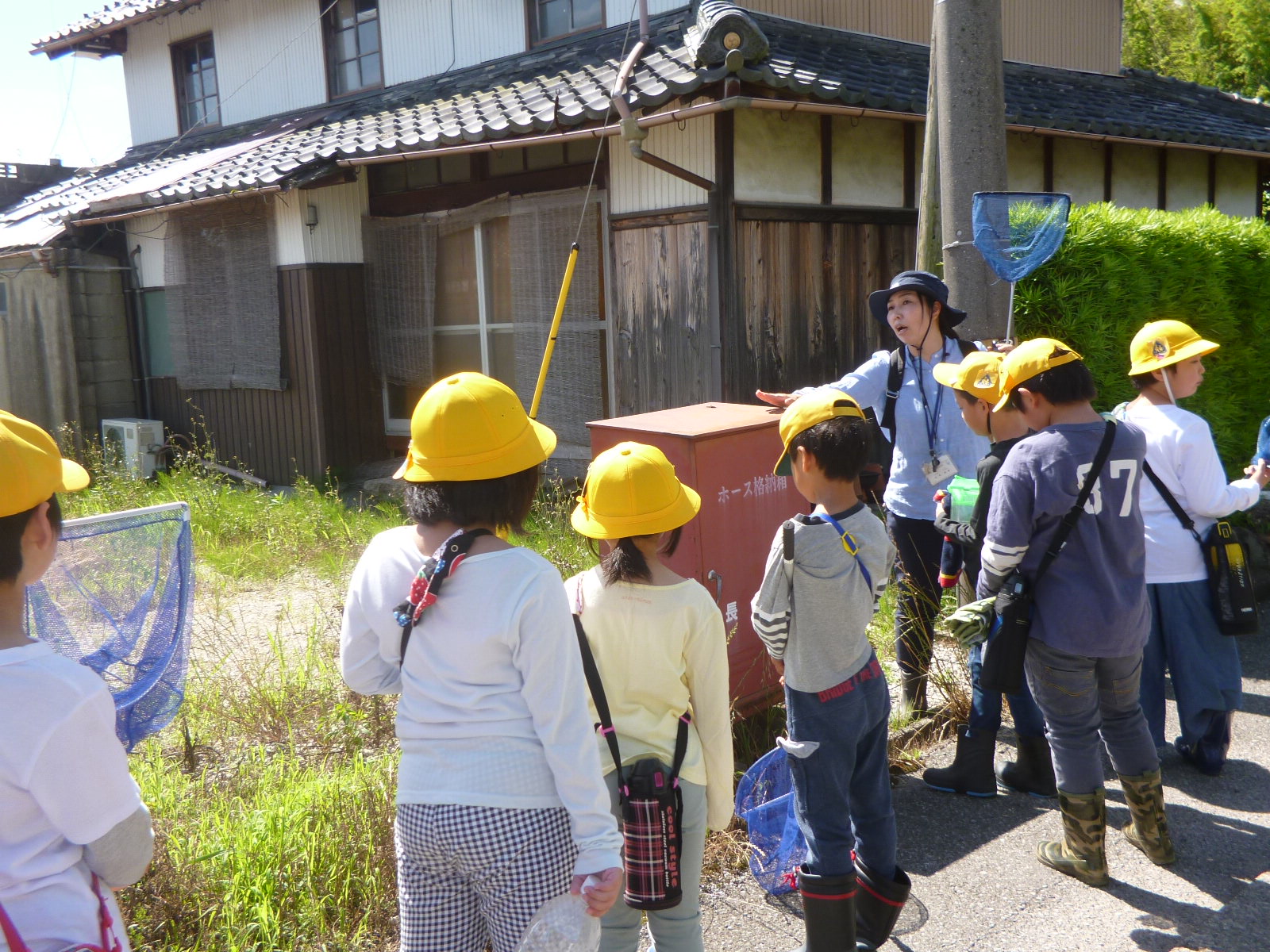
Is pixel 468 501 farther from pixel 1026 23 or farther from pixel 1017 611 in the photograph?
pixel 1026 23

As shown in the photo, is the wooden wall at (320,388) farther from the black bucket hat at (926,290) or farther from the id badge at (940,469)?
the id badge at (940,469)

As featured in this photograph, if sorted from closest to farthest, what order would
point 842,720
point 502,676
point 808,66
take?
point 502,676 < point 842,720 < point 808,66

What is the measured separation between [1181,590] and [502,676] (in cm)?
307

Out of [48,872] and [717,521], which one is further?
[717,521]

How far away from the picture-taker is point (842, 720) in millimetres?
2650

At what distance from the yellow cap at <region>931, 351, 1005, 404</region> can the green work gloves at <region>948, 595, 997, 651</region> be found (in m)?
0.72

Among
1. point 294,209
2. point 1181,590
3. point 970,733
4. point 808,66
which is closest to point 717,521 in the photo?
point 970,733

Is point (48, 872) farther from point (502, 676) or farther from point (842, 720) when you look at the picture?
point (842, 720)

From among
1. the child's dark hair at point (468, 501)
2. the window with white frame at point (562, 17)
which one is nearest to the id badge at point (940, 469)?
the child's dark hair at point (468, 501)

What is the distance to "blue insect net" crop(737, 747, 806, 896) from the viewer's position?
3.02m

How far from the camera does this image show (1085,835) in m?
3.12

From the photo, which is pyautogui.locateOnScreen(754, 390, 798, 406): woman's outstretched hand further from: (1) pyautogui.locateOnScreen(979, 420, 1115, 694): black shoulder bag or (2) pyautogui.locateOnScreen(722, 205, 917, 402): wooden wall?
(2) pyautogui.locateOnScreen(722, 205, 917, 402): wooden wall

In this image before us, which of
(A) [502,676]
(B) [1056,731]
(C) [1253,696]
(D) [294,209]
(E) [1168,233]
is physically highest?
(D) [294,209]

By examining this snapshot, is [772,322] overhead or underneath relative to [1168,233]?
underneath
